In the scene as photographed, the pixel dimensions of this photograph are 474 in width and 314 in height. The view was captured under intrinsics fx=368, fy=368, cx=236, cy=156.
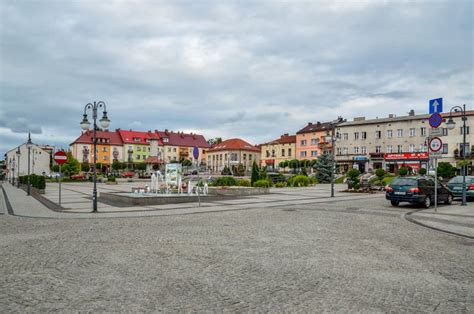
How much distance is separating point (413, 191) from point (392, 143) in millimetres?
56437

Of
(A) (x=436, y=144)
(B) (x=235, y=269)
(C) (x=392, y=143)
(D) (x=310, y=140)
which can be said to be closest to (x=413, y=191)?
(A) (x=436, y=144)

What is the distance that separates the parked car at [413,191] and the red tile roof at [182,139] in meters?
104

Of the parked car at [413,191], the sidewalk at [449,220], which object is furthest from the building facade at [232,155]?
the sidewalk at [449,220]

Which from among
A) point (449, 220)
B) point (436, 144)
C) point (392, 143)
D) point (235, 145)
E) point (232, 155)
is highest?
point (235, 145)

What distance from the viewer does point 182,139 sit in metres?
123

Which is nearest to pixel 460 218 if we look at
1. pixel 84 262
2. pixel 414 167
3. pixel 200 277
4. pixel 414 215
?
pixel 414 215

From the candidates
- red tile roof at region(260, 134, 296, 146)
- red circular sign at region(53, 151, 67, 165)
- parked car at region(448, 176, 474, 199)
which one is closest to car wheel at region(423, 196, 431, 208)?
parked car at region(448, 176, 474, 199)

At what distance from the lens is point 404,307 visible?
15.7 feet

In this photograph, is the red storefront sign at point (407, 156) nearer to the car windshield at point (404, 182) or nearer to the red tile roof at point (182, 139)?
the car windshield at point (404, 182)

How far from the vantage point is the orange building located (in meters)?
86.3

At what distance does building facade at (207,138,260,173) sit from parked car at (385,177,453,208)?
290 ft

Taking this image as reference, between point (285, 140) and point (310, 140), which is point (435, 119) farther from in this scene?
point (285, 140)

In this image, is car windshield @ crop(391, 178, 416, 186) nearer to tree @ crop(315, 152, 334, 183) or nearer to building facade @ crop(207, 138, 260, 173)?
tree @ crop(315, 152, 334, 183)

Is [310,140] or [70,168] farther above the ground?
[310,140]
